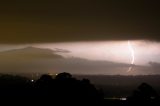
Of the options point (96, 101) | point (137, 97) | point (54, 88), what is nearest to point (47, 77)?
point (54, 88)

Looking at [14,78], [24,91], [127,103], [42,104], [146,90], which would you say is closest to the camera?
[42,104]

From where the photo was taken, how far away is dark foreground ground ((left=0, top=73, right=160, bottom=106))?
15.8m

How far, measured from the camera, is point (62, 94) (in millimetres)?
16531

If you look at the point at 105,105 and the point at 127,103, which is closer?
the point at 105,105

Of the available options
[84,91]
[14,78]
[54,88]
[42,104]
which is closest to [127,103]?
[84,91]

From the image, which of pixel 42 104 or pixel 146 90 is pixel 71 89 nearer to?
pixel 42 104

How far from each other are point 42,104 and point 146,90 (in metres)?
6.93

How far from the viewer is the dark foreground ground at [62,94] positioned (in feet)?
51.8

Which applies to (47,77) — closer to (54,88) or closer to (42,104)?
(54,88)

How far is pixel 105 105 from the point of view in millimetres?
17344

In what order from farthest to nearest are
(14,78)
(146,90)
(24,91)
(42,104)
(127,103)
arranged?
1. (14,78)
2. (146,90)
3. (127,103)
4. (24,91)
5. (42,104)

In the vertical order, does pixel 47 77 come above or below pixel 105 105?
above

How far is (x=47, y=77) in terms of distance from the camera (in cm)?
1900

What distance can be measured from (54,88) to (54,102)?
162 centimetres
